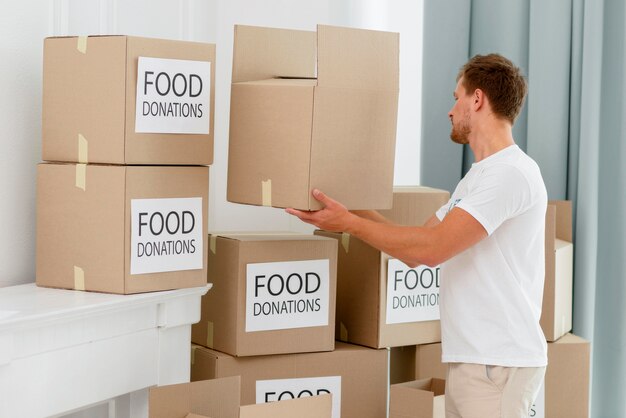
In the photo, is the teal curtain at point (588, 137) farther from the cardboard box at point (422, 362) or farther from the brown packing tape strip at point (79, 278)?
the brown packing tape strip at point (79, 278)

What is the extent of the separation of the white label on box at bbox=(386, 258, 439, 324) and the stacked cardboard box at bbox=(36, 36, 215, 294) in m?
0.60

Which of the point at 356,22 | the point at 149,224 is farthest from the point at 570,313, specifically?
the point at 149,224

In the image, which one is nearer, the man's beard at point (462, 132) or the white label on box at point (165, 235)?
the white label on box at point (165, 235)

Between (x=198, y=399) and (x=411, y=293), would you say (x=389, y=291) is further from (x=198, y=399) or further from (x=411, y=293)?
(x=198, y=399)

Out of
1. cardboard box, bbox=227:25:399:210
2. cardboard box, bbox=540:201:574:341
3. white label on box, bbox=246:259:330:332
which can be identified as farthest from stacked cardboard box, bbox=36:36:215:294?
cardboard box, bbox=540:201:574:341

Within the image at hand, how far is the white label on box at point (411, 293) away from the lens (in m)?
2.26

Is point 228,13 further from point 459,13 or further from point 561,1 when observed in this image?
point 561,1

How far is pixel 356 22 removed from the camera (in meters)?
2.85

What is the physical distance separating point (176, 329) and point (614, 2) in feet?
5.37

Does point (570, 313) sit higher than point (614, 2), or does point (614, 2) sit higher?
point (614, 2)

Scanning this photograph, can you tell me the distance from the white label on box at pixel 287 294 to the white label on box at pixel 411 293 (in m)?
0.19

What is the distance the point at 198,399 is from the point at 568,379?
1.13 metres

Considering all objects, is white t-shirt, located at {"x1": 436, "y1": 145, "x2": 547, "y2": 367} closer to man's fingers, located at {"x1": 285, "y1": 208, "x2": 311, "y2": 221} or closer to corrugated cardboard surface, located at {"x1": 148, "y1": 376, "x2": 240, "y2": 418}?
man's fingers, located at {"x1": 285, "y1": 208, "x2": 311, "y2": 221}

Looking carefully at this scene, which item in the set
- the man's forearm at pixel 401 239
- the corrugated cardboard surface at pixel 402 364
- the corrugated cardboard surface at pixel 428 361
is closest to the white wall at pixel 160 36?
the corrugated cardboard surface at pixel 402 364
